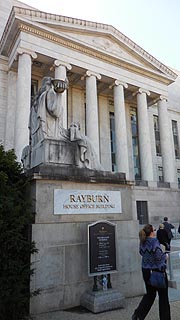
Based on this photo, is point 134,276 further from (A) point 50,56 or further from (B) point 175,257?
(A) point 50,56

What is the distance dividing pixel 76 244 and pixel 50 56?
20.6m

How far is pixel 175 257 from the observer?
986 centimetres

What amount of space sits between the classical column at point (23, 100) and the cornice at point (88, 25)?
11.3ft

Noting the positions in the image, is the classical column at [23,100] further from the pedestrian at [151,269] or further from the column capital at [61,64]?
the pedestrian at [151,269]

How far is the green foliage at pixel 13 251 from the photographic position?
435 centimetres

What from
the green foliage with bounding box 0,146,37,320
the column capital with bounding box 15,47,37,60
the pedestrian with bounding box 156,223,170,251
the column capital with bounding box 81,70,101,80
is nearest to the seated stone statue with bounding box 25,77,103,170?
the green foliage with bounding box 0,146,37,320

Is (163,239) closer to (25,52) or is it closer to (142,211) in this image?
(142,211)

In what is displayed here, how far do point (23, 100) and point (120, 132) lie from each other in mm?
10072

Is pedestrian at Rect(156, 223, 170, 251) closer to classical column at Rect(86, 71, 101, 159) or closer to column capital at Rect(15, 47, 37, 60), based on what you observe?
classical column at Rect(86, 71, 101, 159)

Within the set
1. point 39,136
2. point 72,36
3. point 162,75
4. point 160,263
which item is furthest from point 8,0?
point 160,263

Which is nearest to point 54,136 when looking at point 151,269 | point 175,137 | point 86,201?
point 86,201

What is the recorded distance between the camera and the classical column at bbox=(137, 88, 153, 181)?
27055 mm

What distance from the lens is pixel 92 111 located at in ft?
80.5

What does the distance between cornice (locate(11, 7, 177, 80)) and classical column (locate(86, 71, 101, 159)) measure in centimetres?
488
